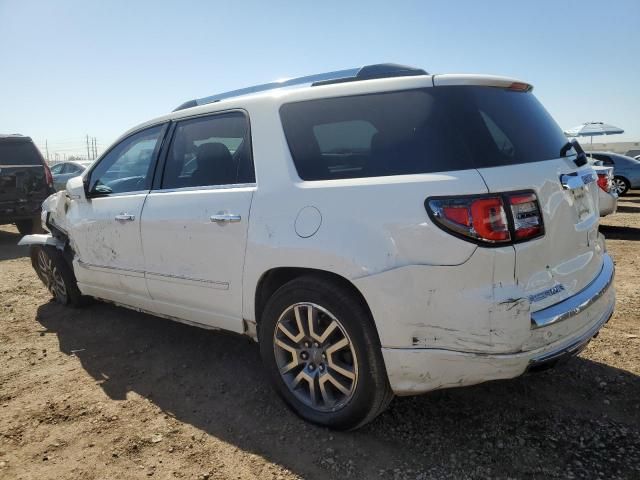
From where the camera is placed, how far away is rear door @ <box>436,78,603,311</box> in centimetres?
220

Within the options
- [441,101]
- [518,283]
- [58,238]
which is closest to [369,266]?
[518,283]

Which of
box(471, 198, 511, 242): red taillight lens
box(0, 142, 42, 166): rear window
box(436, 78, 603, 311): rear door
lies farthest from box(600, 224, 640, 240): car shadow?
box(0, 142, 42, 166): rear window

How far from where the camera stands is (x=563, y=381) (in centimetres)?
310

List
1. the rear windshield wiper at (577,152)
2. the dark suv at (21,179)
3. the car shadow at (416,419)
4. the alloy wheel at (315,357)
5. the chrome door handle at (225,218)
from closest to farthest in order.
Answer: the car shadow at (416,419)
the alloy wheel at (315,357)
the rear windshield wiper at (577,152)
the chrome door handle at (225,218)
the dark suv at (21,179)

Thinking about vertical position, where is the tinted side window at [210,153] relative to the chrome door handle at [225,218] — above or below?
above

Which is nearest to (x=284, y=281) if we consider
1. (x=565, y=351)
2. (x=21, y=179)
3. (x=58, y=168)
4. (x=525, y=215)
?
(x=525, y=215)

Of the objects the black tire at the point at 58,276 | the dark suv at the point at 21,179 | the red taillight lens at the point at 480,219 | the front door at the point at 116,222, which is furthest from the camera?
the dark suv at the point at 21,179

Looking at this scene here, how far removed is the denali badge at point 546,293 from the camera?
2188 millimetres

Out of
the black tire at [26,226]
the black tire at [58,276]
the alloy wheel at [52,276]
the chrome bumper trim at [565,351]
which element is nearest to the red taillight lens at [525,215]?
the chrome bumper trim at [565,351]

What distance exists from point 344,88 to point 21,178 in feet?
27.6

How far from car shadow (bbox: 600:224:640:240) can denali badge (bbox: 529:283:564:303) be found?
676cm

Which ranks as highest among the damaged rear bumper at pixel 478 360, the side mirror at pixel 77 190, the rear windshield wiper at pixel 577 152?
the rear windshield wiper at pixel 577 152

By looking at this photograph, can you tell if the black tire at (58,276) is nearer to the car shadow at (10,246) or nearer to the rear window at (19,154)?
the car shadow at (10,246)

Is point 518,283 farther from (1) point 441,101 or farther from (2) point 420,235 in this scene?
(1) point 441,101
